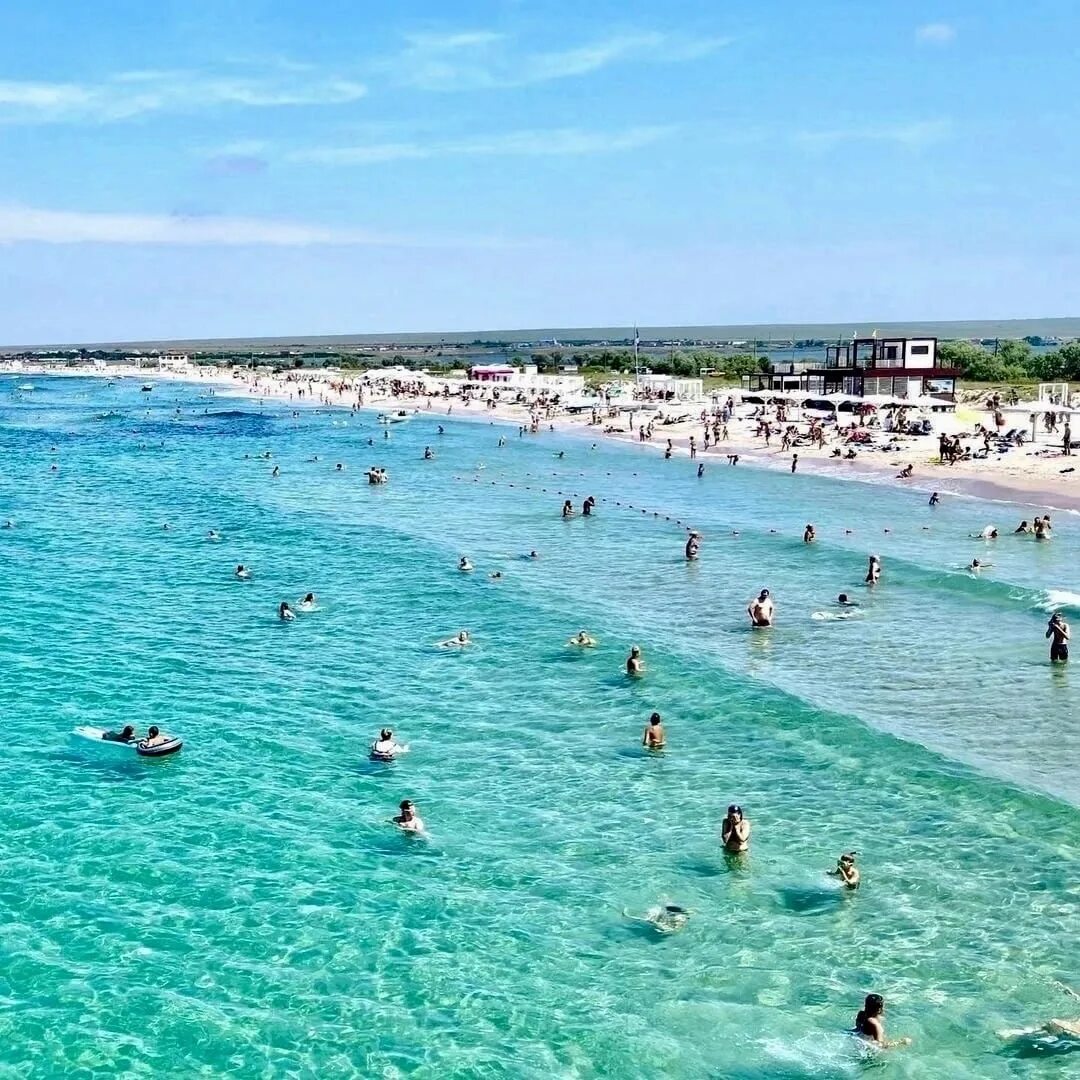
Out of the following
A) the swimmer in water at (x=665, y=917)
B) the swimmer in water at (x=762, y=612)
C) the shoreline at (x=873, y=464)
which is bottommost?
the swimmer in water at (x=665, y=917)

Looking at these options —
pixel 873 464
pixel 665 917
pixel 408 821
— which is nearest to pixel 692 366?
pixel 873 464

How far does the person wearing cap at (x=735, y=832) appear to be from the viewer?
19266 millimetres

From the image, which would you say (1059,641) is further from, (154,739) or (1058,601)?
(154,739)

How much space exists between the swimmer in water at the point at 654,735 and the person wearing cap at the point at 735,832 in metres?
4.66

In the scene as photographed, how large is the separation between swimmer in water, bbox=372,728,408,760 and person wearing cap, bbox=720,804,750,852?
735cm

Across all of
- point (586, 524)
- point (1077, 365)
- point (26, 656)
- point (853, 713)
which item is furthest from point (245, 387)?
point (853, 713)

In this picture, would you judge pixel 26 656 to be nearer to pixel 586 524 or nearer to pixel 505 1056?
pixel 505 1056

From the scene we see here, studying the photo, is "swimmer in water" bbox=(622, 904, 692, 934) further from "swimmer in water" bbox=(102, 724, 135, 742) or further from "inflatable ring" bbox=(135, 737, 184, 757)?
"swimmer in water" bbox=(102, 724, 135, 742)

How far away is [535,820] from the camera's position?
2086 centimetres

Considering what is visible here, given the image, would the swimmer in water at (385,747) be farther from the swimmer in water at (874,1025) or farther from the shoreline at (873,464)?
the shoreline at (873,464)

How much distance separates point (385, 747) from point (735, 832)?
7.69 m

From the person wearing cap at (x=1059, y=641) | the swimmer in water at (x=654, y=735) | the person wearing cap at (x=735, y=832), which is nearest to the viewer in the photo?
the person wearing cap at (x=735, y=832)

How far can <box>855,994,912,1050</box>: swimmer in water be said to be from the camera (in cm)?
1438

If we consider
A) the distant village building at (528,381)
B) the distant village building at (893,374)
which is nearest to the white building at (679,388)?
the distant village building at (528,381)
